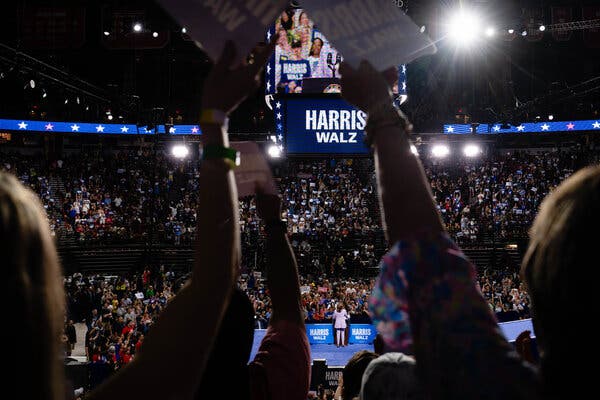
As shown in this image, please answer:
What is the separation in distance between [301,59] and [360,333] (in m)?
8.75

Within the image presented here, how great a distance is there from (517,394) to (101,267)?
84.0 ft

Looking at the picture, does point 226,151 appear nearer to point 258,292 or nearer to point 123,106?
point 258,292

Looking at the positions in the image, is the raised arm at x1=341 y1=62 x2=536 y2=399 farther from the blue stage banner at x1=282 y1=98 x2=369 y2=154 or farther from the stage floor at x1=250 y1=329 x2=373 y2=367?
the stage floor at x1=250 y1=329 x2=373 y2=367

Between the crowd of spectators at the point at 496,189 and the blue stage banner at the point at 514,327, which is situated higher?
the crowd of spectators at the point at 496,189

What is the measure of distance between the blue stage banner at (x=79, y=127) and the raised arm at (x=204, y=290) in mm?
27232

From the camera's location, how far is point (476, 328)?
0.87 m

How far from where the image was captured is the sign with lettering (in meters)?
1.40

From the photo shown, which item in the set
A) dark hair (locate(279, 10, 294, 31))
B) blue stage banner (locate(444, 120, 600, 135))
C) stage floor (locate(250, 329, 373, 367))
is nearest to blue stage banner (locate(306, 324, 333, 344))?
stage floor (locate(250, 329, 373, 367))

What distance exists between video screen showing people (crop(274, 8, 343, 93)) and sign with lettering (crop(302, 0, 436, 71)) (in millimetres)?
10503

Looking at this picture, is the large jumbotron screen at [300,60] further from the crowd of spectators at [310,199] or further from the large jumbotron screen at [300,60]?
the crowd of spectators at [310,199]

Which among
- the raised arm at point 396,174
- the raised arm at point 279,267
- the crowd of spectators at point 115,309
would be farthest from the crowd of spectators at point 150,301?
the raised arm at point 396,174

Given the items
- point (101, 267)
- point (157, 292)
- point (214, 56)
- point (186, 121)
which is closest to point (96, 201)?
point (101, 267)

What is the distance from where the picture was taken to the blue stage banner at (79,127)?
93.0 feet

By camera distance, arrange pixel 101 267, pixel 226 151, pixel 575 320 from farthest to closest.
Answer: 1. pixel 101 267
2. pixel 226 151
3. pixel 575 320
